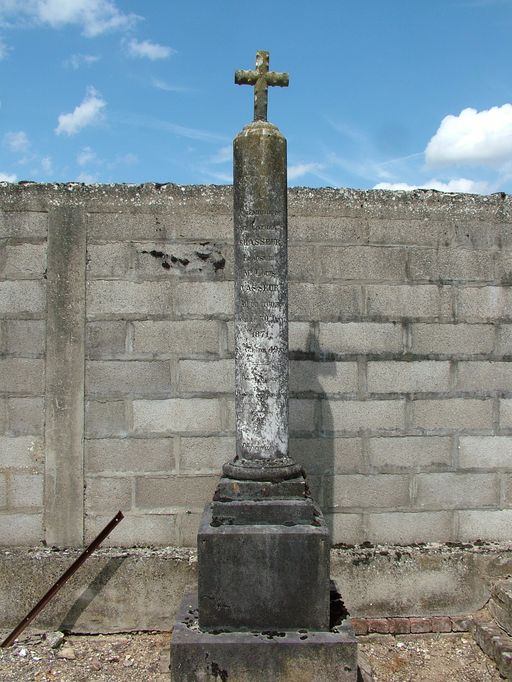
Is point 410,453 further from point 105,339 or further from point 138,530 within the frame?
point 105,339

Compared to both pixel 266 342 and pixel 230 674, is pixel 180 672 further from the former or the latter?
pixel 266 342

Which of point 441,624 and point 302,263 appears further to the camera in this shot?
point 302,263

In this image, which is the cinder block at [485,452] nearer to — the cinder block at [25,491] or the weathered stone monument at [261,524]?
the weathered stone monument at [261,524]

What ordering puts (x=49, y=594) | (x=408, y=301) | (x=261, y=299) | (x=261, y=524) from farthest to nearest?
(x=408, y=301)
(x=49, y=594)
(x=261, y=299)
(x=261, y=524)

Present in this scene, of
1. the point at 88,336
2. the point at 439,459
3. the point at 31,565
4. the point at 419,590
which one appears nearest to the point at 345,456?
the point at 439,459

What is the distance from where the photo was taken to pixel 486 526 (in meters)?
4.38

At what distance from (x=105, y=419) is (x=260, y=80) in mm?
2253

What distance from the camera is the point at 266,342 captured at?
10.8 feet

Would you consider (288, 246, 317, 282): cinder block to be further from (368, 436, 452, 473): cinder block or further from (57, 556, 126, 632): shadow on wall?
(57, 556, 126, 632): shadow on wall

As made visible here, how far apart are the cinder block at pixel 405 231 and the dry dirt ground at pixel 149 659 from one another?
2527 millimetres

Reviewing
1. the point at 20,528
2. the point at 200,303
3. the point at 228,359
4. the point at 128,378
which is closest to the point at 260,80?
the point at 200,303

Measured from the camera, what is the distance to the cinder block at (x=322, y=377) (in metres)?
4.25

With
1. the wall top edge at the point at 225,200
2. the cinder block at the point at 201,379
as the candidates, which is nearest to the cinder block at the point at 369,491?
the cinder block at the point at 201,379

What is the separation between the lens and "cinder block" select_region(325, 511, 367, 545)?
4297 mm
